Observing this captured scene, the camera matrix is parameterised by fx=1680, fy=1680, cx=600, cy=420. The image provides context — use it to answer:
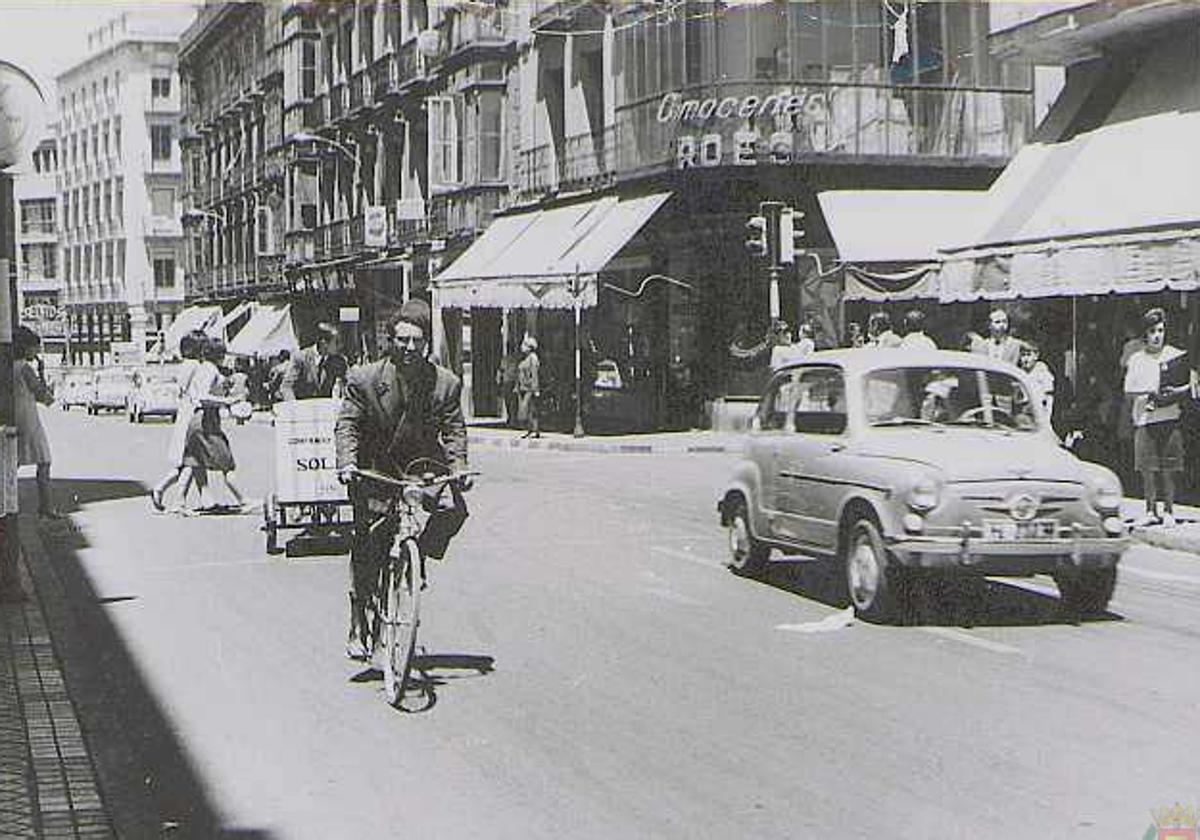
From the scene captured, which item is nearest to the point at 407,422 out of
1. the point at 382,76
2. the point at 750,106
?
the point at 750,106

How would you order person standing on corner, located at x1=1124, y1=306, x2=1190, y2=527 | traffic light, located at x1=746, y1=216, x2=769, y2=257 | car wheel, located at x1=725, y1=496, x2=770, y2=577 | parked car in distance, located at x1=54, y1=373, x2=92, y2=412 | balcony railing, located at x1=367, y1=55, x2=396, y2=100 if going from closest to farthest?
car wheel, located at x1=725, y1=496, x2=770, y2=577
person standing on corner, located at x1=1124, y1=306, x2=1190, y2=527
traffic light, located at x1=746, y1=216, x2=769, y2=257
balcony railing, located at x1=367, y1=55, x2=396, y2=100
parked car in distance, located at x1=54, y1=373, x2=92, y2=412

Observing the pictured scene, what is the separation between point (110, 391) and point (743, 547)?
4632cm

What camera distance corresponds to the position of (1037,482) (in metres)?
10.1

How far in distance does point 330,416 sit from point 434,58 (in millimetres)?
30247

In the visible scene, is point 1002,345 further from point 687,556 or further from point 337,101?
point 337,101

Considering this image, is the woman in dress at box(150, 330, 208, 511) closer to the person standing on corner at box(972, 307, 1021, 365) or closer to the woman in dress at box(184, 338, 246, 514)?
the woman in dress at box(184, 338, 246, 514)

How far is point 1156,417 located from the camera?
15.1 m

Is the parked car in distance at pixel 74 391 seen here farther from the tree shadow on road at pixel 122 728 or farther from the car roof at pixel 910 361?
the car roof at pixel 910 361

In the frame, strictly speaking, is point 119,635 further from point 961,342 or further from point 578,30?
point 578,30

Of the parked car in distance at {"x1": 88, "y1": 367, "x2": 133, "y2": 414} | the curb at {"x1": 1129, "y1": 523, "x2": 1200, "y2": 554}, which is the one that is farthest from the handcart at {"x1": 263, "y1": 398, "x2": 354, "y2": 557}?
the parked car in distance at {"x1": 88, "y1": 367, "x2": 133, "y2": 414}

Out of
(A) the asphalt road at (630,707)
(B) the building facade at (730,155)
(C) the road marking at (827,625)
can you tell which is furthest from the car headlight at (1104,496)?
(B) the building facade at (730,155)

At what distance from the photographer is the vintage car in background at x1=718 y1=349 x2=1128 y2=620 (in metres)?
10.0

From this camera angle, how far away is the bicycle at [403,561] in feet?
26.5

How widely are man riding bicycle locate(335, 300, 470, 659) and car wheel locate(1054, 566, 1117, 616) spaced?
4157 millimetres
